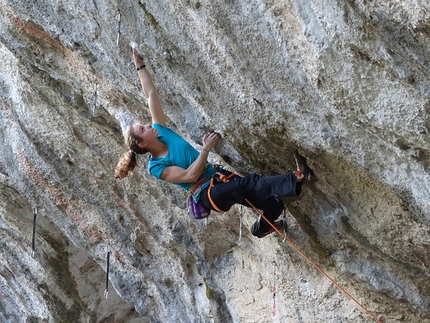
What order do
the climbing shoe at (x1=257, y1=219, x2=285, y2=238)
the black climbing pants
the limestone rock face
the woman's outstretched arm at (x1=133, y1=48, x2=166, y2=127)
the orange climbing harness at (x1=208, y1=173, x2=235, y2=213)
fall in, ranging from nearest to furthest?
the limestone rock face
the black climbing pants
the orange climbing harness at (x1=208, y1=173, x2=235, y2=213)
the woman's outstretched arm at (x1=133, y1=48, x2=166, y2=127)
the climbing shoe at (x1=257, y1=219, x2=285, y2=238)

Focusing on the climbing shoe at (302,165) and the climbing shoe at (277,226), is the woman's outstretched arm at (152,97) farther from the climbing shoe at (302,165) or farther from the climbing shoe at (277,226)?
the climbing shoe at (277,226)

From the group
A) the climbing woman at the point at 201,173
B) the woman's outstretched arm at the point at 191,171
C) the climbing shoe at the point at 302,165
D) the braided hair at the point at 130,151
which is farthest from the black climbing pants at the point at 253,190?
the braided hair at the point at 130,151

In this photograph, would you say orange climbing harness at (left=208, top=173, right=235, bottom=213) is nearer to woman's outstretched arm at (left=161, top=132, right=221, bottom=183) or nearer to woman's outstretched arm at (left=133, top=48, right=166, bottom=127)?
woman's outstretched arm at (left=161, top=132, right=221, bottom=183)

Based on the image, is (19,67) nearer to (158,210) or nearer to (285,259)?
(158,210)

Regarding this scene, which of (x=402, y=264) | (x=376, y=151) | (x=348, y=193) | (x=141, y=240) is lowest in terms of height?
(x=141, y=240)

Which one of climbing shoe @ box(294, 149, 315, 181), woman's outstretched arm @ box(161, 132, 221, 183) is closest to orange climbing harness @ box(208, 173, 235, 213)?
woman's outstretched arm @ box(161, 132, 221, 183)

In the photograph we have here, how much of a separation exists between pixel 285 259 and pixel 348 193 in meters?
1.43

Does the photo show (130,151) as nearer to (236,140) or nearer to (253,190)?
(236,140)

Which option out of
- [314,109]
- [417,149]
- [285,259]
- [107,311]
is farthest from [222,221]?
[107,311]

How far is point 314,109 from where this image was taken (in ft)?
11.0

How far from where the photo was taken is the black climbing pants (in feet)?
12.2

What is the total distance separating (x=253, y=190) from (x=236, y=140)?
1.64 ft

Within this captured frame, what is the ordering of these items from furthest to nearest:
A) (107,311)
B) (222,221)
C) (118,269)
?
(107,311) < (118,269) < (222,221)

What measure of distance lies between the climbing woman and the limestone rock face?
0.85 ft
